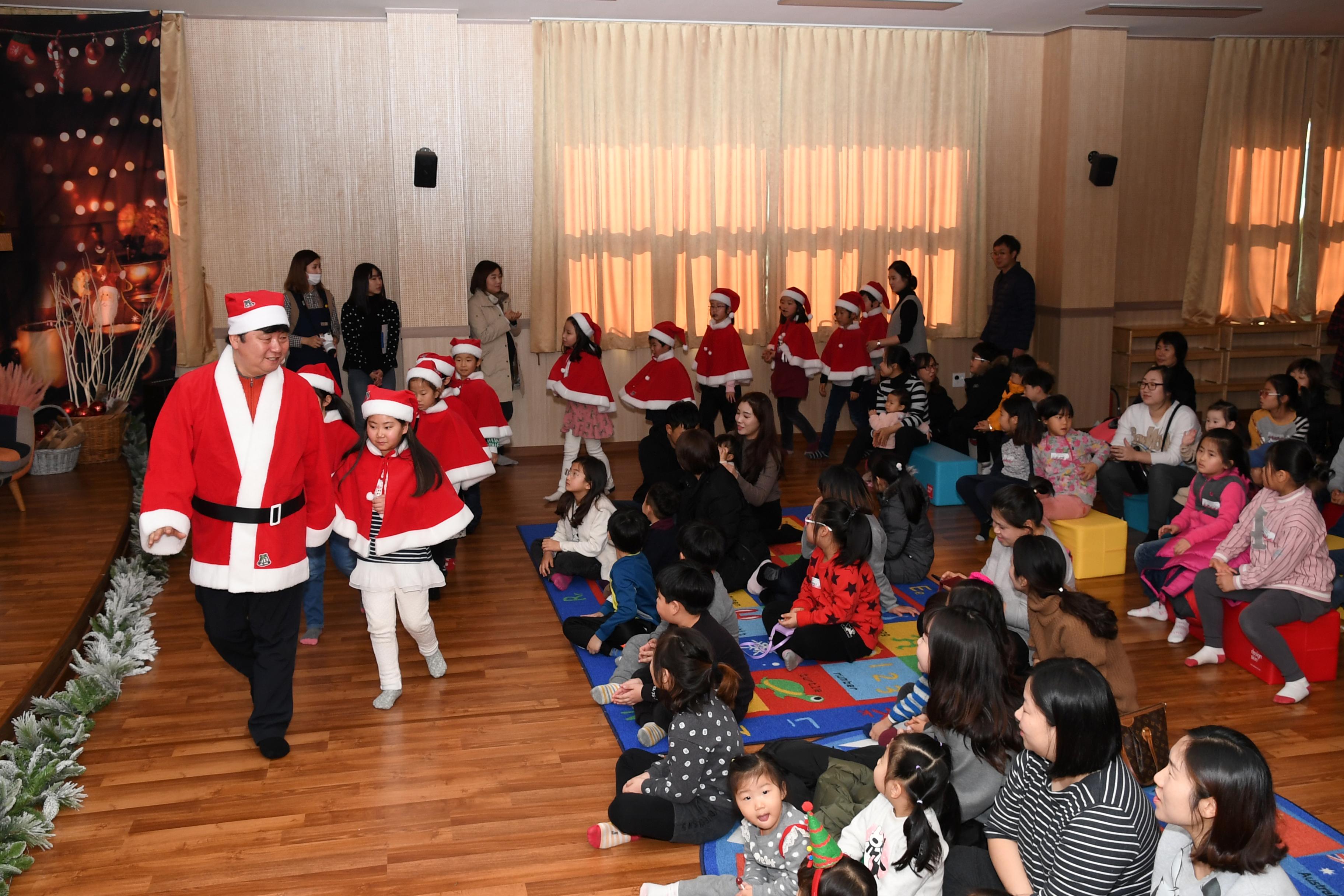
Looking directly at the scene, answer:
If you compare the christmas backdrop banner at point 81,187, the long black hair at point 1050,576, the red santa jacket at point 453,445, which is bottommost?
the long black hair at point 1050,576

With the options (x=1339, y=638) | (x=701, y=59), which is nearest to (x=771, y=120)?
(x=701, y=59)

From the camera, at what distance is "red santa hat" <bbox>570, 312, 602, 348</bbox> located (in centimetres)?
725

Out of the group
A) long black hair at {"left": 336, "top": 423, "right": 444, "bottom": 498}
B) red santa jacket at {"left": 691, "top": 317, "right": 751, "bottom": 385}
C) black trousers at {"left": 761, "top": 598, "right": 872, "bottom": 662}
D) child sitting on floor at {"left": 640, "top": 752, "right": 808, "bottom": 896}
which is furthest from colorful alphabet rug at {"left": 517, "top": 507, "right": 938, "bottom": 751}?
red santa jacket at {"left": 691, "top": 317, "right": 751, "bottom": 385}

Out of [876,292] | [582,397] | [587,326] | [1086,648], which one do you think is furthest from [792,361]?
[1086,648]

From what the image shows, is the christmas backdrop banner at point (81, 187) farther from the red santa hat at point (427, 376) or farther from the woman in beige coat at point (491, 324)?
the red santa hat at point (427, 376)

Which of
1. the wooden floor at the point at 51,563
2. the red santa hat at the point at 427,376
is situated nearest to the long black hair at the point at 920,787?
the wooden floor at the point at 51,563

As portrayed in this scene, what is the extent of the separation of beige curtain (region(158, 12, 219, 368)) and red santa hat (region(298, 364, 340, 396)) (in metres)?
3.20

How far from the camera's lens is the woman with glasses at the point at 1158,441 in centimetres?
592

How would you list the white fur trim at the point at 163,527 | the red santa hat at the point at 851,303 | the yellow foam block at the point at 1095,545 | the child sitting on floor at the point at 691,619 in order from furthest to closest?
the red santa hat at the point at 851,303 < the yellow foam block at the point at 1095,545 < the child sitting on floor at the point at 691,619 < the white fur trim at the point at 163,527

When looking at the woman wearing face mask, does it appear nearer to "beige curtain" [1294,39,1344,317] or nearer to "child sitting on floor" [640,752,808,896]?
"child sitting on floor" [640,752,808,896]

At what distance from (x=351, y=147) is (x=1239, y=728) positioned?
6666 millimetres

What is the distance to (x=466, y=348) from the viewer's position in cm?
629

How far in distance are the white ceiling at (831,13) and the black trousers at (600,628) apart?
4.34 meters

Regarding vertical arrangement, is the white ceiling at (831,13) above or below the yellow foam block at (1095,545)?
above
